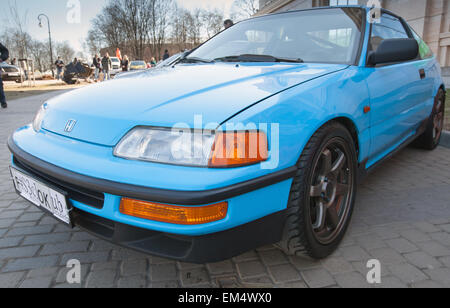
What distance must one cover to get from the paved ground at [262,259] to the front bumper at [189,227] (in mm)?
349

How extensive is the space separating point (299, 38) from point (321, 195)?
1.25 meters

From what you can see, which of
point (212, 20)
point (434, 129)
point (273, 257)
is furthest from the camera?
point (212, 20)

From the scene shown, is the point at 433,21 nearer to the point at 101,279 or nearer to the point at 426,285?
the point at 426,285

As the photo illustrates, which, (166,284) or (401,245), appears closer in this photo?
(166,284)

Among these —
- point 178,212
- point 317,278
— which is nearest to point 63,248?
point 178,212

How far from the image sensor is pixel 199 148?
1.29m

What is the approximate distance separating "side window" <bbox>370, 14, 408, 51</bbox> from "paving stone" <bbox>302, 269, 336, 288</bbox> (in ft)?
4.90

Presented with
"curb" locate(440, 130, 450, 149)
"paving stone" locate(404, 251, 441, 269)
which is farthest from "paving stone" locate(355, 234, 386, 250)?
"curb" locate(440, 130, 450, 149)

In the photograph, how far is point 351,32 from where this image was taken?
2.25 m

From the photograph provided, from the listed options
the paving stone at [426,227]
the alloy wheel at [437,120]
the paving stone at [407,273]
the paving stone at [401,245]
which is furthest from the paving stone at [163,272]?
the alloy wheel at [437,120]

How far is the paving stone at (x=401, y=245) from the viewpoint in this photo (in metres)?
1.88

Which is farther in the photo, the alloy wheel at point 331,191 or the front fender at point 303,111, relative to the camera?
the alloy wheel at point 331,191

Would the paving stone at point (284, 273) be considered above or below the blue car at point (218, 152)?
below

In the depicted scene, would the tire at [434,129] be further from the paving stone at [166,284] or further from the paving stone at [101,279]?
the paving stone at [101,279]
